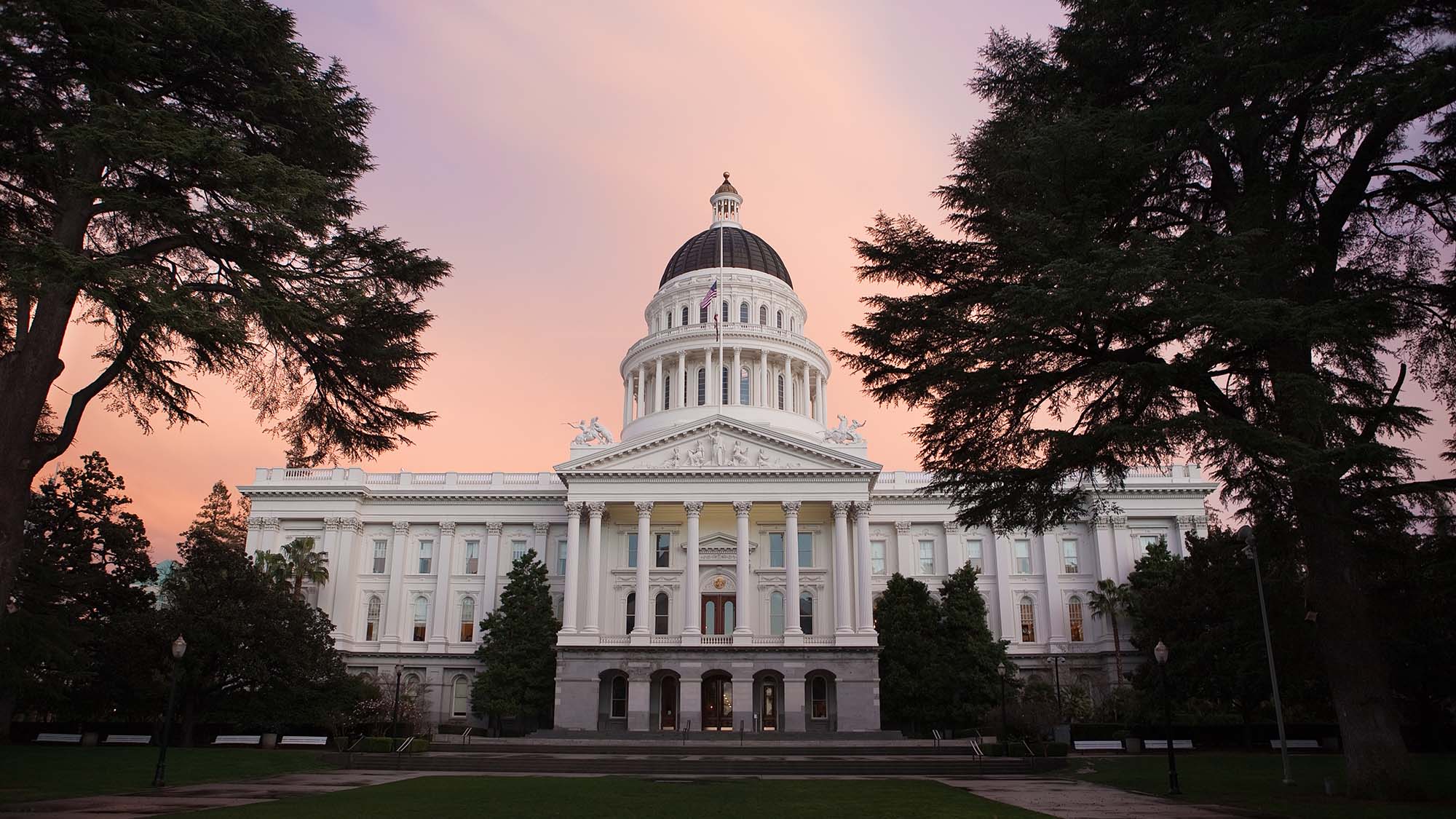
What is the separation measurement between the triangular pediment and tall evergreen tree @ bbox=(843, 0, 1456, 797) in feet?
110

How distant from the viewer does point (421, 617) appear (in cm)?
6150

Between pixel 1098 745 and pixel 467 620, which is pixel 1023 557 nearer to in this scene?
pixel 1098 745

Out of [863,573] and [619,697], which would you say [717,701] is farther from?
[863,573]

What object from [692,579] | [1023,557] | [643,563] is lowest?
[692,579]

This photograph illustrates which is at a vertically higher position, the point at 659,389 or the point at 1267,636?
the point at 659,389

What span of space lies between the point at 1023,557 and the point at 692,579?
22.2 metres

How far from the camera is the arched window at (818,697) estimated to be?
53.2 m

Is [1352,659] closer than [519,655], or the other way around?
[1352,659]

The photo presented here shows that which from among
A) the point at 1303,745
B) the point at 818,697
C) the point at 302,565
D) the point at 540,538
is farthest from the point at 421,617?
the point at 1303,745

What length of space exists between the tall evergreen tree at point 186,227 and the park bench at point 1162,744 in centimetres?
3758

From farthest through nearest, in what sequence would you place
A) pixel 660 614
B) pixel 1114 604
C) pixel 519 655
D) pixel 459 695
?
pixel 459 695 → pixel 660 614 → pixel 1114 604 → pixel 519 655

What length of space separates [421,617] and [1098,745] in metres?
40.0

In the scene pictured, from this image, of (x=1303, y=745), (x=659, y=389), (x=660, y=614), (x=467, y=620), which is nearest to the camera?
(x=1303, y=745)

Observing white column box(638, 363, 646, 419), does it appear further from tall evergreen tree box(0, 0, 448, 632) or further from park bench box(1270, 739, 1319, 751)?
tall evergreen tree box(0, 0, 448, 632)
